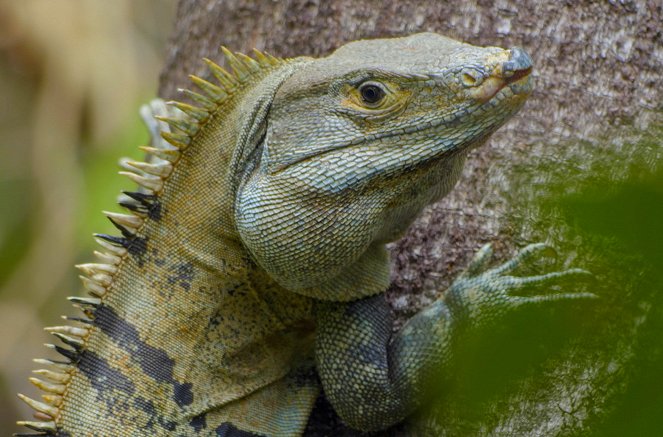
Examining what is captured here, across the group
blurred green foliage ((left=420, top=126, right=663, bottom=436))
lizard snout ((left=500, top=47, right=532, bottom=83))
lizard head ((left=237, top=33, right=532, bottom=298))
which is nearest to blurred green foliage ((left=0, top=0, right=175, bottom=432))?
lizard head ((left=237, top=33, right=532, bottom=298))

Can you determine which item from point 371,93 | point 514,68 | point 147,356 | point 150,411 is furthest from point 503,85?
point 150,411

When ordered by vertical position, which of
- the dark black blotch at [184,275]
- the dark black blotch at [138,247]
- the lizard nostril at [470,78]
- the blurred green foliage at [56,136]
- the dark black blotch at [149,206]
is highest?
the lizard nostril at [470,78]

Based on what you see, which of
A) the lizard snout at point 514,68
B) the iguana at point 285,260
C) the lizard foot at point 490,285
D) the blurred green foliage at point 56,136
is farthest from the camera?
the blurred green foliage at point 56,136

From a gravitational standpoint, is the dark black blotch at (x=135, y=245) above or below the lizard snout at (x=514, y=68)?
below

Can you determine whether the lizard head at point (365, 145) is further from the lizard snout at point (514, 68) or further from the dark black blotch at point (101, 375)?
the dark black blotch at point (101, 375)

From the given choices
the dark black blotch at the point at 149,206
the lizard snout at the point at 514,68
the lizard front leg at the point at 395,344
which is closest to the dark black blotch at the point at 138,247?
the dark black blotch at the point at 149,206

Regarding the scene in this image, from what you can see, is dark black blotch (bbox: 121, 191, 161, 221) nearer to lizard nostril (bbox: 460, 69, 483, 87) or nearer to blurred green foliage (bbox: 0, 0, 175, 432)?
lizard nostril (bbox: 460, 69, 483, 87)

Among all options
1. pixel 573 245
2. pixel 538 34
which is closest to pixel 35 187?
pixel 538 34
